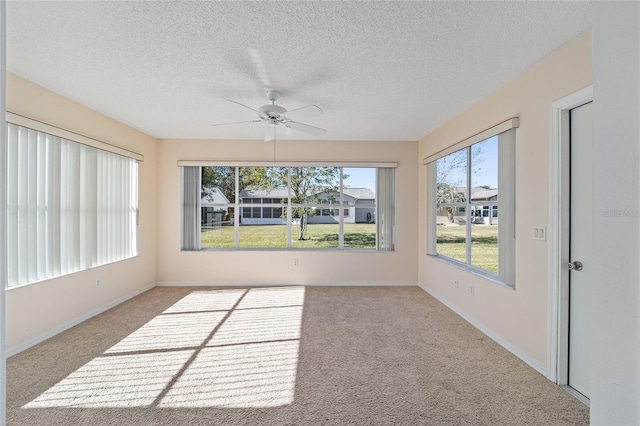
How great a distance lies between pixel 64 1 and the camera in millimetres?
1803

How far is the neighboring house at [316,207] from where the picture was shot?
5434 mm

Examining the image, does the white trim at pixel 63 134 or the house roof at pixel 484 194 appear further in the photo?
the house roof at pixel 484 194

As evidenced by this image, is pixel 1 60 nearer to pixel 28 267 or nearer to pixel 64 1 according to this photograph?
pixel 64 1

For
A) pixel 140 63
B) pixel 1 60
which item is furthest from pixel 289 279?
pixel 1 60

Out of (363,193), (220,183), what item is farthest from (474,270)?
(220,183)

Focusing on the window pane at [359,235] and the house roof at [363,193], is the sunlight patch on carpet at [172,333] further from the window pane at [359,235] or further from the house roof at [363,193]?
the house roof at [363,193]

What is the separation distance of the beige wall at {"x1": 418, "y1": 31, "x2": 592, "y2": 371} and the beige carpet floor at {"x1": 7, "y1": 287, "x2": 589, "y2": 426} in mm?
239

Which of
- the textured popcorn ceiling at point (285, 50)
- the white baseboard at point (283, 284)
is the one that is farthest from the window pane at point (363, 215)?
the textured popcorn ceiling at point (285, 50)

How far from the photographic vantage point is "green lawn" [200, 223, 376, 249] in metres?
5.41

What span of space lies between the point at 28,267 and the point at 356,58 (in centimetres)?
358

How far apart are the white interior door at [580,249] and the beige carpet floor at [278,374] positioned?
28 centimetres

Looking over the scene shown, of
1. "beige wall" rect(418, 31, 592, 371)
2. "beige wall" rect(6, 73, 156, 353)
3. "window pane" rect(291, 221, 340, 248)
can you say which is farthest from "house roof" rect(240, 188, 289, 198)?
"beige wall" rect(418, 31, 592, 371)

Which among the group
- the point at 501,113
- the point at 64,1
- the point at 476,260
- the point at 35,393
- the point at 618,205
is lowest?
the point at 35,393

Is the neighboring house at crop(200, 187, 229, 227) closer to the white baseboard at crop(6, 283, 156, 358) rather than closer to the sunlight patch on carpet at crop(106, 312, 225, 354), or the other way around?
the white baseboard at crop(6, 283, 156, 358)
